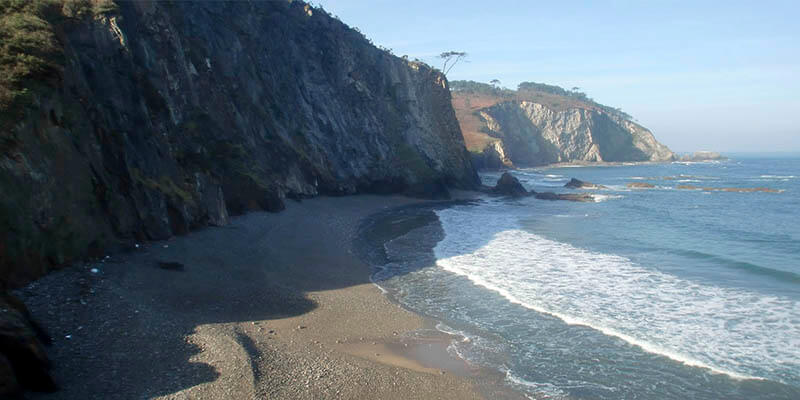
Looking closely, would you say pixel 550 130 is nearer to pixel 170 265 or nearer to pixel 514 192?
pixel 514 192

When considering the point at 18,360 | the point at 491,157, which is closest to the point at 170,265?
the point at 18,360

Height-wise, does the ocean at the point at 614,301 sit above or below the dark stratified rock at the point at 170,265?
below

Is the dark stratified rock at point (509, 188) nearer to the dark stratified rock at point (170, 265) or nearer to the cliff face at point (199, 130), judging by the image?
the cliff face at point (199, 130)

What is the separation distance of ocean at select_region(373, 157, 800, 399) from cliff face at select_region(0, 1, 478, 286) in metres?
6.94

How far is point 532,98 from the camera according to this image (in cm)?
11375

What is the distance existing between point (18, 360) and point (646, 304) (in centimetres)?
1257

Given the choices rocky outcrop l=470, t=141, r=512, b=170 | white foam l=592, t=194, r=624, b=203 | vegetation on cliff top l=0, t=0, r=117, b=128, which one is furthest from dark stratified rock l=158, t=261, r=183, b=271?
rocky outcrop l=470, t=141, r=512, b=170

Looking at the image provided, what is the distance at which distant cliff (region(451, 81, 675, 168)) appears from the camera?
94000mm

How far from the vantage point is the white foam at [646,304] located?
9875 millimetres

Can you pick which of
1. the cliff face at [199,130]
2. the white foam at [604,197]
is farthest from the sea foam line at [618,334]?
the white foam at [604,197]

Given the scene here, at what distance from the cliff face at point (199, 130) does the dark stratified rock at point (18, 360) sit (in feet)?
10.2

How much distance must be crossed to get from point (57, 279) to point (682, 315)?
1316cm

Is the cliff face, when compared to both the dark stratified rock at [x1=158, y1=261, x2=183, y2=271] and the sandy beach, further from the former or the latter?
the dark stratified rock at [x1=158, y1=261, x2=183, y2=271]

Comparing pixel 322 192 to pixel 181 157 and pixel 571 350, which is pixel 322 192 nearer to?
pixel 181 157
